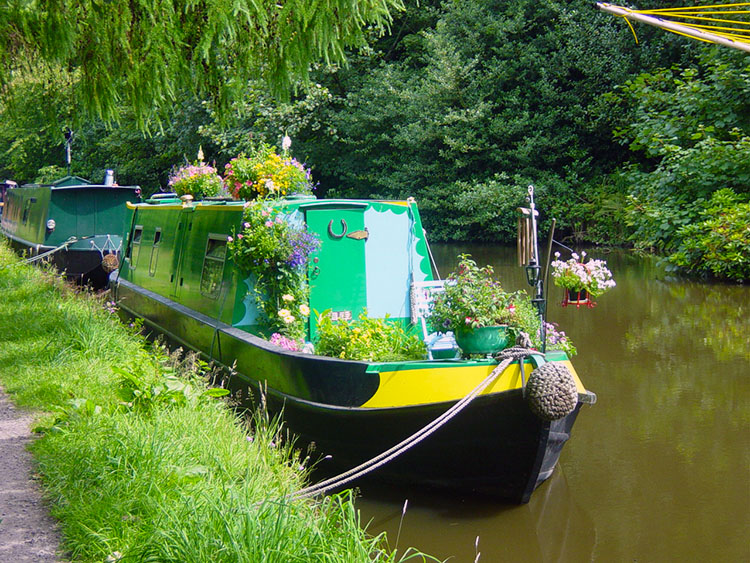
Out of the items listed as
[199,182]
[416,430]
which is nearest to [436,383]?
[416,430]

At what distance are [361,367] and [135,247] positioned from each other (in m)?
6.62

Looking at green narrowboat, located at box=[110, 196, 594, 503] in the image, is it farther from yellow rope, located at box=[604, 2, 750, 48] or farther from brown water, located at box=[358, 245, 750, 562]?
yellow rope, located at box=[604, 2, 750, 48]

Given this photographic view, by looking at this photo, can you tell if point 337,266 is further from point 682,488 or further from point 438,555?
point 682,488

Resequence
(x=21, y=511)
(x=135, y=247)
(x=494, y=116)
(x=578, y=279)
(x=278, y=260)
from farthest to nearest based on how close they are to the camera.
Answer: (x=494, y=116), (x=135, y=247), (x=278, y=260), (x=578, y=279), (x=21, y=511)

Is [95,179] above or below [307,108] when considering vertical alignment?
below

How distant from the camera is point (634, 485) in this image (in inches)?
242

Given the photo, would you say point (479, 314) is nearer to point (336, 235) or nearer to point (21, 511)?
point (336, 235)

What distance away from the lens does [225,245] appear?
7.50 meters

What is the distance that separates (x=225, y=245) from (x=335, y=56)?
3545mm

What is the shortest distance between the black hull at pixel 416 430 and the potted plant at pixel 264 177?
1.73 meters

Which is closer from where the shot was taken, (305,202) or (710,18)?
(305,202)

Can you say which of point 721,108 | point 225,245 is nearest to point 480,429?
point 225,245

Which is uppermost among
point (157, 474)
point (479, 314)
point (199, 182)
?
point (199, 182)

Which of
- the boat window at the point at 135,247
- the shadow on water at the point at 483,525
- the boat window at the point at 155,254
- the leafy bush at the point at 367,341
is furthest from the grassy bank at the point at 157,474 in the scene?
the boat window at the point at 135,247
